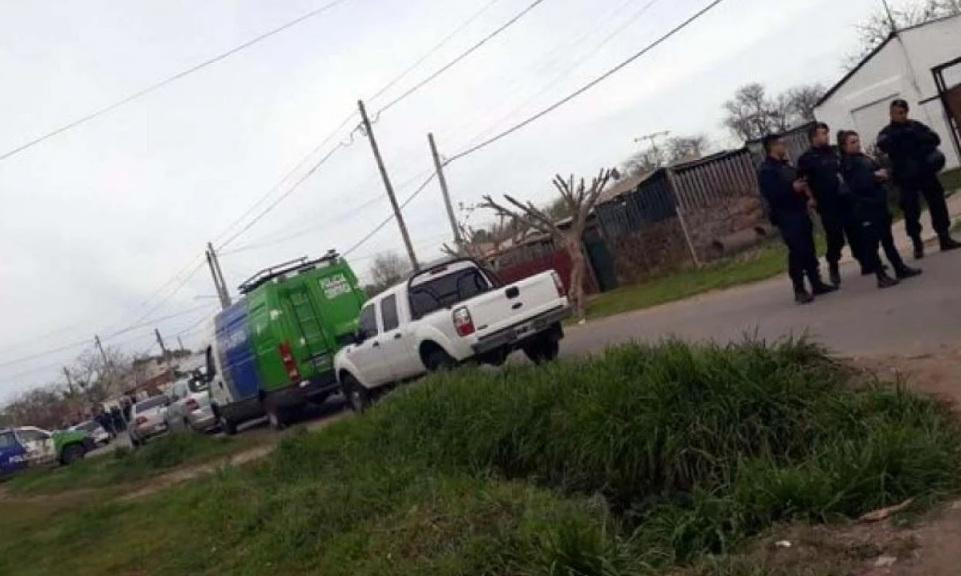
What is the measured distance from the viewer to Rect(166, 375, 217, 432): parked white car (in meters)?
24.3

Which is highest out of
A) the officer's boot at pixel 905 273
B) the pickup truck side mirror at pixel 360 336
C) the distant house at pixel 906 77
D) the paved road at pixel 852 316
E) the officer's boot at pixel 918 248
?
the distant house at pixel 906 77

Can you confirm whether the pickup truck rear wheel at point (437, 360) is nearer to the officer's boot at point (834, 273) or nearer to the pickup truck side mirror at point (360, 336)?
the pickup truck side mirror at point (360, 336)

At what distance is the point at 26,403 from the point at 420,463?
341 feet

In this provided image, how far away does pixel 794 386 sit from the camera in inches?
224

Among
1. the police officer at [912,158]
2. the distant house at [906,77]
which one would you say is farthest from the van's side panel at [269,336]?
the distant house at [906,77]

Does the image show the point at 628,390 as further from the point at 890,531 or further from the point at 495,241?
the point at 495,241

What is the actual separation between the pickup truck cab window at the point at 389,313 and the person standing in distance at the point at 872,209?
6.21 m

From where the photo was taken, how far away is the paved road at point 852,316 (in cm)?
748

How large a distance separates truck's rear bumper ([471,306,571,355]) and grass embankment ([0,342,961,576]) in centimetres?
250

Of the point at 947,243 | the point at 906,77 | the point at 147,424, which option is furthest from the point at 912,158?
the point at 147,424

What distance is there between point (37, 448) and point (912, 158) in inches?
1249

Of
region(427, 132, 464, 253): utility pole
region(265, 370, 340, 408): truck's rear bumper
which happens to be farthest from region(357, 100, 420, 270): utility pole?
region(265, 370, 340, 408): truck's rear bumper

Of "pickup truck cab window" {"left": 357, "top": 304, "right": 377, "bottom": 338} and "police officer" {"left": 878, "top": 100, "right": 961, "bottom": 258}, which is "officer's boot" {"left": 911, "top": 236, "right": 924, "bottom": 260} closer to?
"police officer" {"left": 878, "top": 100, "right": 961, "bottom": 258}

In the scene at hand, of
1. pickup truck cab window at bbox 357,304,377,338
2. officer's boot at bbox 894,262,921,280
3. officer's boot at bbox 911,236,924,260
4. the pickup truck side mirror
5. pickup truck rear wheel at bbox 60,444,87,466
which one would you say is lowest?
officer's boot at bbox 894,262,921,280
